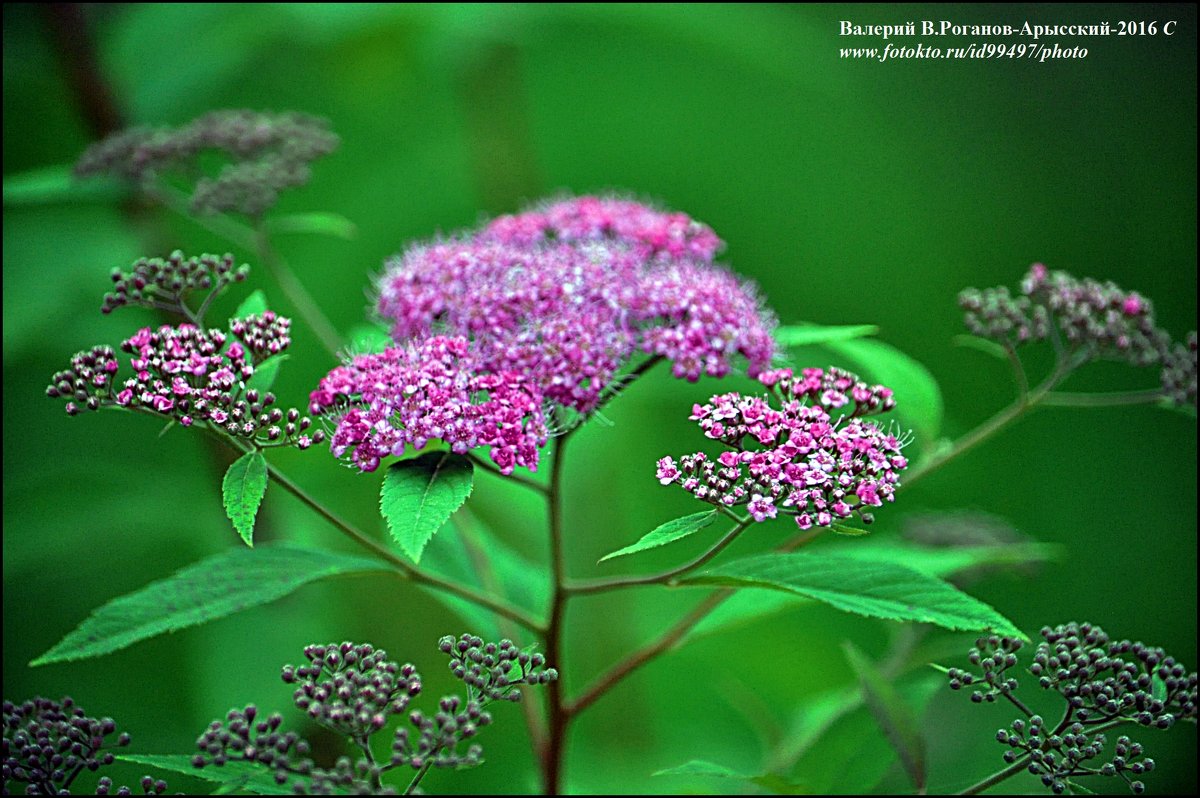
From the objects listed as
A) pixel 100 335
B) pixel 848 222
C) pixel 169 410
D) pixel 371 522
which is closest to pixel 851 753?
pixel 169 410

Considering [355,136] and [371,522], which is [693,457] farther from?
[355,136]

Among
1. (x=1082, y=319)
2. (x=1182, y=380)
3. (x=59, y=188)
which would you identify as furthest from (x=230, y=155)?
(x=1182, y=380)

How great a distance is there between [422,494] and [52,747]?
0.51 meters

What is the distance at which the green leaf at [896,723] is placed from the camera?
139 cm

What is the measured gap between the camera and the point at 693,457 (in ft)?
3.83

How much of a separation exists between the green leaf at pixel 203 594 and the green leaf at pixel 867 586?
49 centimetres

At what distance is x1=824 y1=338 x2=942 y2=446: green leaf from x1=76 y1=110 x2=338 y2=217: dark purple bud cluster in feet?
3.51

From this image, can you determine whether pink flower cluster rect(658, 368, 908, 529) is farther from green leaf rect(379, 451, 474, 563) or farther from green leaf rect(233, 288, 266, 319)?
green leaf rect(233, 288, 266, 319)

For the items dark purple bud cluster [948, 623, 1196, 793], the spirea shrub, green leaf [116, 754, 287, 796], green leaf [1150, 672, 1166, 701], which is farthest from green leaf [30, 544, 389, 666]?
green leaf [1150, 672, 1166, 701]

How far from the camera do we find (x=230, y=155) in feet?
6.73

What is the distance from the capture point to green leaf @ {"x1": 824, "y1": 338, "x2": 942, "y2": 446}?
1.63m

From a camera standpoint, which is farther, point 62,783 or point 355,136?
point 355,136

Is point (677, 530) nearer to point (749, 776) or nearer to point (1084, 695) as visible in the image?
point (749, 776)

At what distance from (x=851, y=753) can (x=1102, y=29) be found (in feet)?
4.79
